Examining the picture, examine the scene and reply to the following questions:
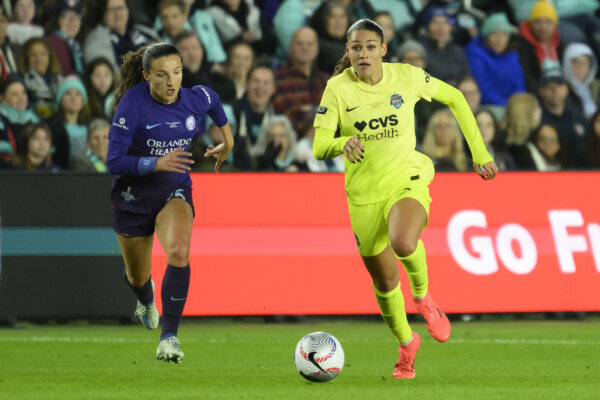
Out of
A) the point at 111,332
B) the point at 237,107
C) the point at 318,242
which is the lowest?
the point at 111,332

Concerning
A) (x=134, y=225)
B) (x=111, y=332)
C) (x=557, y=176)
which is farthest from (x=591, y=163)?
(x=134, y=225)

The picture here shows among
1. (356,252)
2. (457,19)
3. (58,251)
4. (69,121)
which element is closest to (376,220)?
→ (356,252)

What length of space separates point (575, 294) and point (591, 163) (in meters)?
2.65

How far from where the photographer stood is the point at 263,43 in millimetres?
14211

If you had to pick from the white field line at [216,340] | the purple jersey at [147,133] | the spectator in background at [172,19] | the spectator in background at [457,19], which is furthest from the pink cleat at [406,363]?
the spectator in background at [457,19]

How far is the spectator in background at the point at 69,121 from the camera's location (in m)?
12.6

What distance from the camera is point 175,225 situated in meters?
8.20

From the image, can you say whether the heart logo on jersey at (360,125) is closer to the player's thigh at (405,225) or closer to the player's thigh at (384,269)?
the player's thigh at (405,225)

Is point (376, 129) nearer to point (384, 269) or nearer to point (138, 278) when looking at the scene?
point (384, 269)

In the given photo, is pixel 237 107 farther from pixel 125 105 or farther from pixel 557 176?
pixel 125 105

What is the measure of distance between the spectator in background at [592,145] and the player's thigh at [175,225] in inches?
286

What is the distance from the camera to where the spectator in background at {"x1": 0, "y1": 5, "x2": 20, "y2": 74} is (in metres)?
12.9

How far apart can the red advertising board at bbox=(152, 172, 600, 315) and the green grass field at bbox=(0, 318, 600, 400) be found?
0.32 m

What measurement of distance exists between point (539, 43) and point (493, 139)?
1.94m
